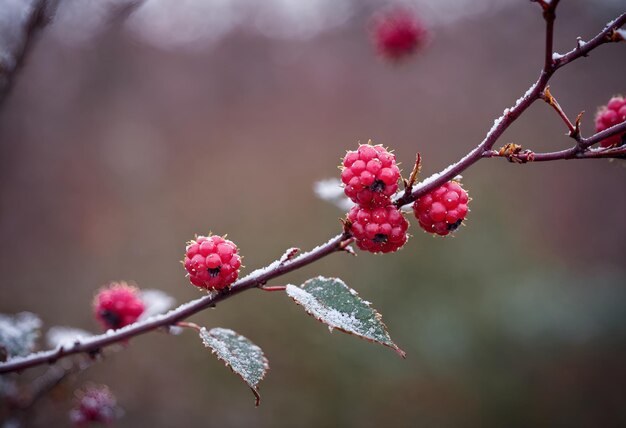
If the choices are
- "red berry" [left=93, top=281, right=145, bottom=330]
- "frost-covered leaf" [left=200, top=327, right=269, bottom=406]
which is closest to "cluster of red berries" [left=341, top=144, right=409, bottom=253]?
"frost-covered leaf" [left=200, top=327, right=269, bottom=406]

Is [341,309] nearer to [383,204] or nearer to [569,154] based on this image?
[383,204]

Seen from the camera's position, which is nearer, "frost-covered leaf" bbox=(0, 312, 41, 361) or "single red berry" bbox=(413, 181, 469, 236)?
"single red berry" bbox=(413, 181, 469, 236)

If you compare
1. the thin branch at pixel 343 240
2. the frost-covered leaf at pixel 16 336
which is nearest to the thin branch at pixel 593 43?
the thin branch at pixel 343 240

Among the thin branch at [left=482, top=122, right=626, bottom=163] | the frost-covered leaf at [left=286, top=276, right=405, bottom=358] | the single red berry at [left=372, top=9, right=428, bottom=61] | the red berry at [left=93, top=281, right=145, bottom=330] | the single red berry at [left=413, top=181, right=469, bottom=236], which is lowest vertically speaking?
the red berry at [left=93, top=281, right=145, bottom=330]

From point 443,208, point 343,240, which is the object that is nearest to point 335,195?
point 343,240

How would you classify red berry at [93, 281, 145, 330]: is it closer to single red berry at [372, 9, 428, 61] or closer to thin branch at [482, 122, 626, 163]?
thin branch at [482, 122, 626, 163]

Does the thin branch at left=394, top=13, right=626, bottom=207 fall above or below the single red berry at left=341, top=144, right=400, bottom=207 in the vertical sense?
above

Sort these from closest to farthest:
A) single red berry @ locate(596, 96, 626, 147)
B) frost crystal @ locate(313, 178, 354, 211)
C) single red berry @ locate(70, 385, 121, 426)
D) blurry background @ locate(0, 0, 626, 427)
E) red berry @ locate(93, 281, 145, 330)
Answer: single red berry @ locate(596, 96, 626, 147) < frost crystal @ locate(313, 178, 354, 211) < red berry @ locate(93, 281, 145, 330) < single red berry @ locate(70, 385, 121, 426) < blurry background @ locate(0, 0, 626, 427)
